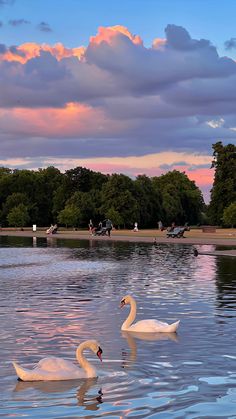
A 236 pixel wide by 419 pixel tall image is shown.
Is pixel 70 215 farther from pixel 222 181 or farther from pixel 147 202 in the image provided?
pixel 222 181

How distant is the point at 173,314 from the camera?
19.4m

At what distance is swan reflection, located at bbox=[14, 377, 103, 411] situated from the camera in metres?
11.0

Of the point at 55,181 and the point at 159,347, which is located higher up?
the point at 55,181

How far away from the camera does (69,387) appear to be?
1171 centimetres

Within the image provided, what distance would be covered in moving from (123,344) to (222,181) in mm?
94451

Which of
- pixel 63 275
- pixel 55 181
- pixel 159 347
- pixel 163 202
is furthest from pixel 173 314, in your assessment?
pixel 55 181

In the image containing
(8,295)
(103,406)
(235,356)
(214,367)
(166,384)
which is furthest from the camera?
(8,295)

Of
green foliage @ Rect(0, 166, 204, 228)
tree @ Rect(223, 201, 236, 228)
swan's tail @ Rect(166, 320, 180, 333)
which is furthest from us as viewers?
green foliage @ Rect(0, 166, 204, 228)

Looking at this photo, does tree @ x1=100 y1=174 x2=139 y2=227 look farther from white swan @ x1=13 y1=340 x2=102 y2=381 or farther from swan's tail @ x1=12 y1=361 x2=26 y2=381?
swan's tail @ x1=12 y1=361 x2=26 y2=381

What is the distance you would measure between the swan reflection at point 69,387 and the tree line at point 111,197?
9173 cm

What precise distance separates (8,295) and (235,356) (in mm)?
11937

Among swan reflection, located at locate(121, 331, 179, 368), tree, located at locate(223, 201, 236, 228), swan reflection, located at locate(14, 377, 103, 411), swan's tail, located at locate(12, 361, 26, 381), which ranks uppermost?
tree, located at locate(223, 201, 236, 228)

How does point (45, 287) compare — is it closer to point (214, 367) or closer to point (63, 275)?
point (63, 275)

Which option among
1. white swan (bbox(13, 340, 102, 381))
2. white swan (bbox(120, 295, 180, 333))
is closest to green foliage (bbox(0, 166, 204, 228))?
white swan (bbox(120, 295, 180, 333))
